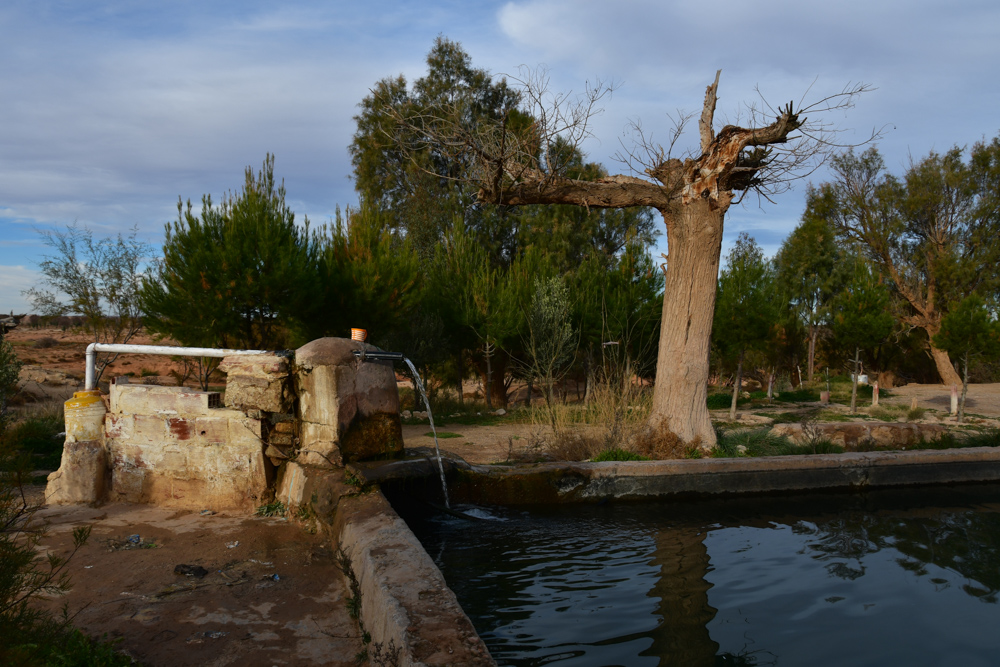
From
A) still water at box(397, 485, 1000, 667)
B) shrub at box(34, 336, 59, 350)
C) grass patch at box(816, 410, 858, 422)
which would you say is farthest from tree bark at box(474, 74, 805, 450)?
shrub at box(34, 336, 59, 350)

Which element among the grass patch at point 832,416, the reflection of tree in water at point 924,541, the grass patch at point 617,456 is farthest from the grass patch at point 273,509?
the grass patch at point 832,416

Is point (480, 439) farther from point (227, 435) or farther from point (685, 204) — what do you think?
point (227, 435)

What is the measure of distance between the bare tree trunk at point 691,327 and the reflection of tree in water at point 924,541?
7.13 feet

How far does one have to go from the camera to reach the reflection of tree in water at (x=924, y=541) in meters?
4.94

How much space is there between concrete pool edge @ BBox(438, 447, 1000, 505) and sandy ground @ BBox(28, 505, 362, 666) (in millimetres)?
2008

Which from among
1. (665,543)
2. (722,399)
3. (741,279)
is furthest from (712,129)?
(722,399)

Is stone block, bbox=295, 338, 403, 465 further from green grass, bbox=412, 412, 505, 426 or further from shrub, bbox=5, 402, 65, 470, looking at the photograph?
green grass, bbox=412, 412, 505, 426

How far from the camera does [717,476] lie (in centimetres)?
687

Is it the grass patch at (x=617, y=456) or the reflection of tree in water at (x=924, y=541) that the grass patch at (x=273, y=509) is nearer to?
the grass patch at (x=617, y=456)

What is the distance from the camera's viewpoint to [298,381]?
5.53m

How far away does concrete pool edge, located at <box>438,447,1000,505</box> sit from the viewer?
6285mm

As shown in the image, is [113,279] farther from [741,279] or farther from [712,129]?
[741,279]

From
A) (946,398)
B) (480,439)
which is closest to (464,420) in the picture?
(480,439)

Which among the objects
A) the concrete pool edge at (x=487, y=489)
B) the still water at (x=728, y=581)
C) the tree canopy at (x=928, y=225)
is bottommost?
the still water at (x=728, y=581)
